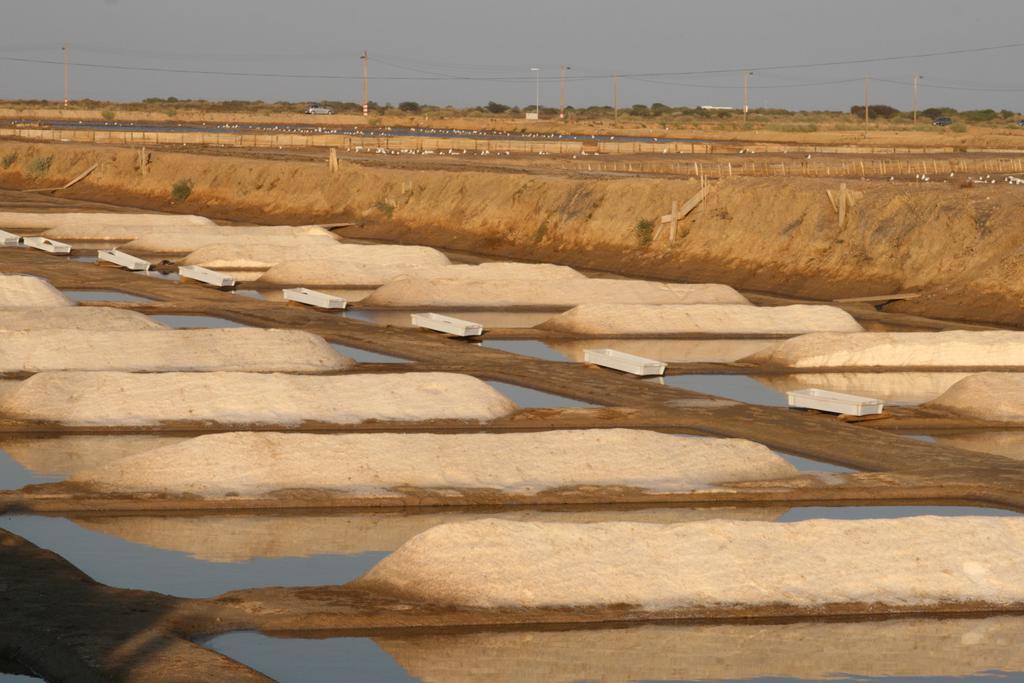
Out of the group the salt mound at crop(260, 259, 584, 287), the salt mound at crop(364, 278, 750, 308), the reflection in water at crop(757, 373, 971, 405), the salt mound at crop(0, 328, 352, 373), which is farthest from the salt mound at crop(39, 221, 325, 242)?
the reflection in water at crop(757, 373, 971, 405)

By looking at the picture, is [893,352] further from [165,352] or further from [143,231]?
[143,231]

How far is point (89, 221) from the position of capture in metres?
42.7

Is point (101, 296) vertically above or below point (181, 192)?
below

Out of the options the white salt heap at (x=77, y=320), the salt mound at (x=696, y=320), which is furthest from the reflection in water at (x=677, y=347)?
the white salt heap at (x=77, y=320)

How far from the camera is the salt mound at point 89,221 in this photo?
139ft

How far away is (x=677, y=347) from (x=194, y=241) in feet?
52.9

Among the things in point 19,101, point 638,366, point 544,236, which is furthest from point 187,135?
point 19,101

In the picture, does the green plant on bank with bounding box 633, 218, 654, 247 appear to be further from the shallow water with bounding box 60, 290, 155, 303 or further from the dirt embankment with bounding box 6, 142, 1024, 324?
the shallow water with bounding box 60, 290, 155, 303

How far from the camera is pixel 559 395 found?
66.3 ft

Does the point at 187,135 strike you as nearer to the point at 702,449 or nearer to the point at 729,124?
the point at 729,124

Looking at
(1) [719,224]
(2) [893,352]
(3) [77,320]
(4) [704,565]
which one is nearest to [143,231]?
(1) [719,224]

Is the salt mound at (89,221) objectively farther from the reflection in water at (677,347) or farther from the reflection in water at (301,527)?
the reflection in water at (301,527)

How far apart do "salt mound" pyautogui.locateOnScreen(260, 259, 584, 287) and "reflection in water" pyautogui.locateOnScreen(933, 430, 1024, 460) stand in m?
13.3

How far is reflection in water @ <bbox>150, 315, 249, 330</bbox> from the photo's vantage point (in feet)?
82.7
